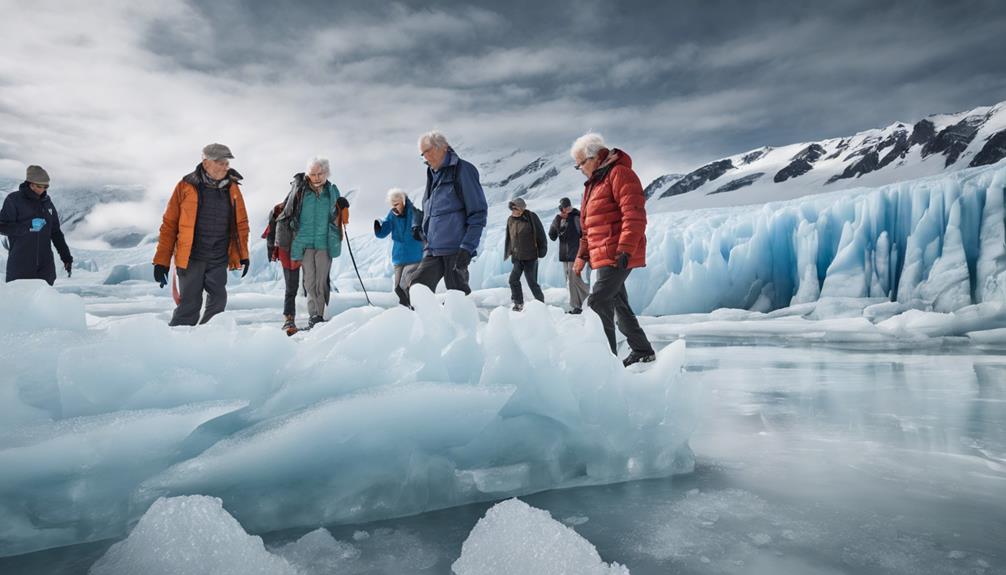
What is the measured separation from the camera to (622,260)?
3.12 m

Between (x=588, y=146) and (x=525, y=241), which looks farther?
(x=525, y=241)

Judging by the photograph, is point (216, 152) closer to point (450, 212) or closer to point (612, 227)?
point (450, 212)

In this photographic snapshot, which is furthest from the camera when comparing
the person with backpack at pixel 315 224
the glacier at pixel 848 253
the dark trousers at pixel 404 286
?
the glacier at pixel 848 253

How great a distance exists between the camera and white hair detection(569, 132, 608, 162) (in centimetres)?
330

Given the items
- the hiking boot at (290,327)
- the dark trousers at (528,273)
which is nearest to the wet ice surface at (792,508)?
the hiking boot at (290,327)

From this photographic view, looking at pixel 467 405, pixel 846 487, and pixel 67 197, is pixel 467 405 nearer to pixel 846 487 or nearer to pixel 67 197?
pixel 846 487

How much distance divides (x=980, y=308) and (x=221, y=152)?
9.86 m

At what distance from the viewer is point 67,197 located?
554 feet

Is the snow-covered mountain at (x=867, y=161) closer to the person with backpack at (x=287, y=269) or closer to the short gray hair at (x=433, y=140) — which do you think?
the person with backpack at (x=287, y=269)

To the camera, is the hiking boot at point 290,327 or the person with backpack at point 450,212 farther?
the hiking boot at point 290,327

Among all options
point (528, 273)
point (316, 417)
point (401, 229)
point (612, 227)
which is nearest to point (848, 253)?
point (528, 273)

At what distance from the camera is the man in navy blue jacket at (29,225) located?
4.82 meters

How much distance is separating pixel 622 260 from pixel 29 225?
5.06 metres

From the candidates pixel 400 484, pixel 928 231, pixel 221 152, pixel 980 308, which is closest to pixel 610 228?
pixel 400 484
